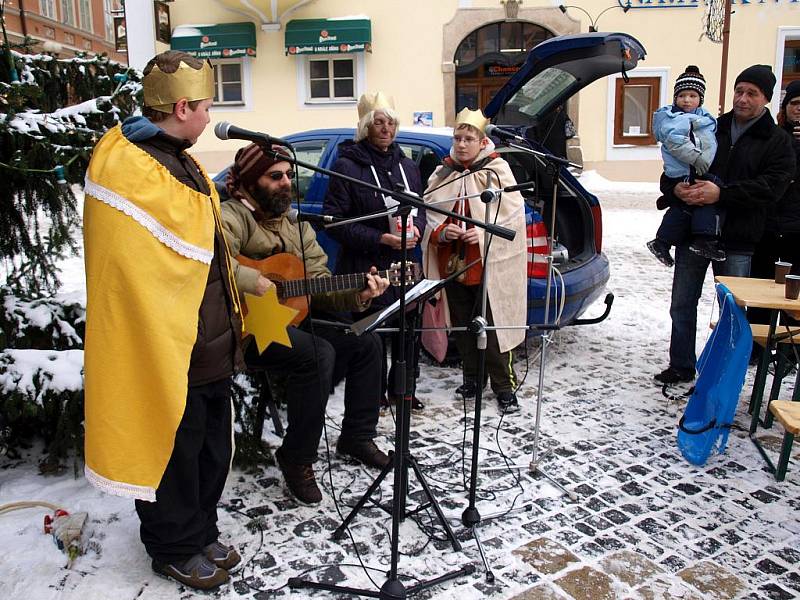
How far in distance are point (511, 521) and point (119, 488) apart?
1.69 metres

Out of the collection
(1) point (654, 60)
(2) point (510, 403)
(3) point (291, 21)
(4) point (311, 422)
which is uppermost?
(3) point (291, 21)

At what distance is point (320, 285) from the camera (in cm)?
307

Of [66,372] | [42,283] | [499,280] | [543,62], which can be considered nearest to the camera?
[66,372]

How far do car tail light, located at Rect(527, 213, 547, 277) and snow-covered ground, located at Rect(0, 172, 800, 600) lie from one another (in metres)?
0.86

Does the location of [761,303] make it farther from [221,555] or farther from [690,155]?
[221,555]

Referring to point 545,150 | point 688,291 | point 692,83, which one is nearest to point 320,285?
point 545,150

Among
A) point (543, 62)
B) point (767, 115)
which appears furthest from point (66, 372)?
point (767, 115)

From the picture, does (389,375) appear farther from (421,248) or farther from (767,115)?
(767,115)

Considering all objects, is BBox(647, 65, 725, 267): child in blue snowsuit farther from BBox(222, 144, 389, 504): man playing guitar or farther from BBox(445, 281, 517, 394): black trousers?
BBox(222, 144, 389, 504): man playing guitar

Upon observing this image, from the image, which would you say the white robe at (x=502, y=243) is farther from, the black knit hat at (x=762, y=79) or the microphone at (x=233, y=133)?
→ the microphone at (x=233, y=133)

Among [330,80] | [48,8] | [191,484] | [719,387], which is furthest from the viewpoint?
[48,8]

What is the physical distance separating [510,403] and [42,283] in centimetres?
277

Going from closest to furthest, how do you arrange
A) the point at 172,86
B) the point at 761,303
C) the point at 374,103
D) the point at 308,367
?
the point at 172,86 → the point at 308,367 → the point at 761,303 → the point at 374,103

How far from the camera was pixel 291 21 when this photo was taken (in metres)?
16.7
